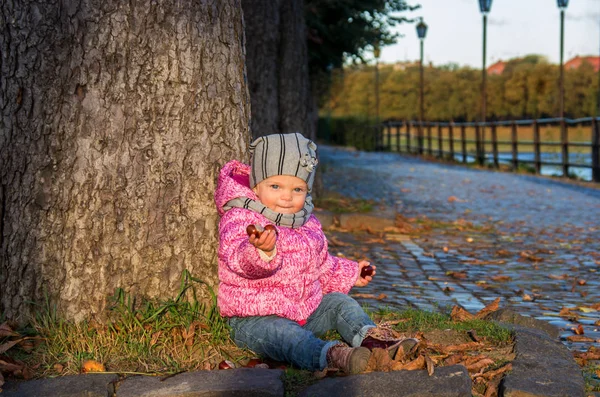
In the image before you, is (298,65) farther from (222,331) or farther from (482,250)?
(222,331)

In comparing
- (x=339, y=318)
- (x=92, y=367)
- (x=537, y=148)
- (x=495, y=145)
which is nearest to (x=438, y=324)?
(x=339, y=318)

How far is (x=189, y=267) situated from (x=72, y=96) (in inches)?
32.2

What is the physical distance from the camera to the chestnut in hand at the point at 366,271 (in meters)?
4.03

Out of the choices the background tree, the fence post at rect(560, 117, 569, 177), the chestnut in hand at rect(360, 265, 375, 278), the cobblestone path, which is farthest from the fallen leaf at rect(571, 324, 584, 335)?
the fence post at rect(560, 117, 569, 177)

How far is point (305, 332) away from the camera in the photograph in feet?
11.8

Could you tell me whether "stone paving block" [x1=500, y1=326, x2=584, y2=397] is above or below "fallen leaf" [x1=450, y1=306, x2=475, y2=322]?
above

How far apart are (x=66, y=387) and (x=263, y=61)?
291 inches

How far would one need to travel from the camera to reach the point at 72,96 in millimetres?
3609

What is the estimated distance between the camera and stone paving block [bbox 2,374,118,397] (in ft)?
9.73

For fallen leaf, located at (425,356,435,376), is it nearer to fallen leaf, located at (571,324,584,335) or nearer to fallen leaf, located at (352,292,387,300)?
fallen leaf, located at (571,324,584,335)

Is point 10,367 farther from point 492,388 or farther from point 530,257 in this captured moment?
point 530,257

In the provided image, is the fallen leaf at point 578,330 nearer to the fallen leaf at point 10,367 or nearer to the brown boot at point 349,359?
the brown boot at point 349,359

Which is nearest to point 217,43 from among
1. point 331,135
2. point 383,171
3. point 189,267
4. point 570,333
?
point 189,267

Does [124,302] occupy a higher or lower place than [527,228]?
higher
